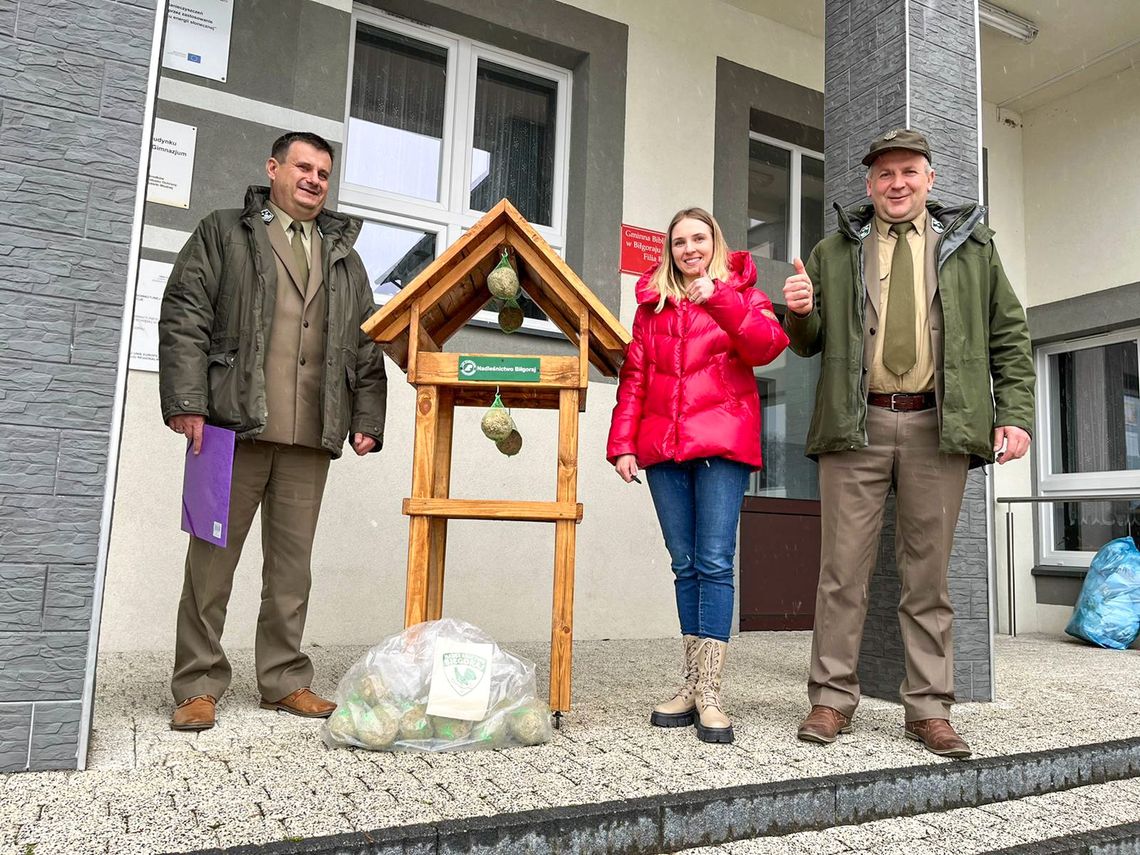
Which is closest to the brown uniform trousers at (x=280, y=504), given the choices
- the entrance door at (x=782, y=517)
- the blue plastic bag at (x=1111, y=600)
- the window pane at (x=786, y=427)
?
the entrance door at (x=782, y=517)

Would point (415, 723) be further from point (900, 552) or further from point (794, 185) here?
point (794, 185)

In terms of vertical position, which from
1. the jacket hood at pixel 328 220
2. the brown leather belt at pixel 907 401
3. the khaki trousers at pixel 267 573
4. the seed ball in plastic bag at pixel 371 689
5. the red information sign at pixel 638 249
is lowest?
the seed ball in plastic bag at pixel 371 689

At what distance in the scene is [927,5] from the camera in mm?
3625

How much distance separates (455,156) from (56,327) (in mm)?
3400

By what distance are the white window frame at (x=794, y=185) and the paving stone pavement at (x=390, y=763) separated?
3.64m

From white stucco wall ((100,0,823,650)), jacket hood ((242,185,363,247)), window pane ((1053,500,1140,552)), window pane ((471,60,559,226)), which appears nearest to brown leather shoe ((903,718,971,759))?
jacket hood ((242,185,363,247))

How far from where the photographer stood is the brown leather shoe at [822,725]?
2.65 metres

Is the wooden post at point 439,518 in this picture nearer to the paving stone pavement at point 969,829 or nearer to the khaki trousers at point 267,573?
the khaki trousers at point 267,573

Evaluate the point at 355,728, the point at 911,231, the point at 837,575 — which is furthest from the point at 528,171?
the point at 355,728

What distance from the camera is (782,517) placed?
618 cm

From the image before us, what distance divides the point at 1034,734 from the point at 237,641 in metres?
3.34

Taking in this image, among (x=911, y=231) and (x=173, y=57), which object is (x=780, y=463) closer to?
(x=911, y=231)

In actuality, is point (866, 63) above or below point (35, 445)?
above

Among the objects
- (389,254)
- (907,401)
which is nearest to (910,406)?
(907,401)
